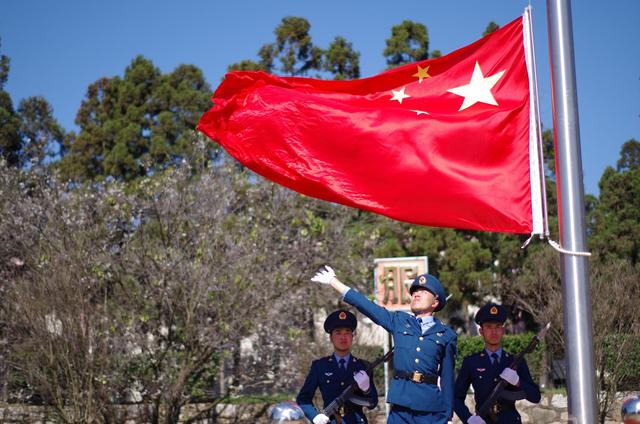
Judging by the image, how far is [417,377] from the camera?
6383 millimetres

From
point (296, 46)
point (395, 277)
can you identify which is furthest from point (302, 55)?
point (395, 277)

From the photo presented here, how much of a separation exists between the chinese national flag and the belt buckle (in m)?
1.15

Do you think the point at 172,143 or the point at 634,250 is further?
the point at 172,143

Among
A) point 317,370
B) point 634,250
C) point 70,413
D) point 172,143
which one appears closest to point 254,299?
point 70,413

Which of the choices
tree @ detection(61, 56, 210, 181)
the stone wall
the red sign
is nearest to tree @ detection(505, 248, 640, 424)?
the stone wall

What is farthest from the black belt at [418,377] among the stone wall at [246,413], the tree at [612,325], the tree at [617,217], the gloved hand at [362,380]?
the tree at [617,217]

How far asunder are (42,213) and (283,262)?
4416 millimetres

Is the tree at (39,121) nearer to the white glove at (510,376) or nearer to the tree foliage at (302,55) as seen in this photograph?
the tree foliage at (302,55)

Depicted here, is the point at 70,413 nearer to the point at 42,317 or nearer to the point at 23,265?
the point at 42,317

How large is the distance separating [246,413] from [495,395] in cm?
924

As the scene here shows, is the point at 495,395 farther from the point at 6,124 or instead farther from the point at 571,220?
the point at 6,124

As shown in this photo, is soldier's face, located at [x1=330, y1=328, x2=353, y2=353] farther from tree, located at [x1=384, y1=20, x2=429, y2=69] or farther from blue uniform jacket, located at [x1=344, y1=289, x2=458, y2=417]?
tree, located at [x1=384, y1=20, x2=429, y2=69]

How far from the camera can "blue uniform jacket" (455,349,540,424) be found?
24.3 ft

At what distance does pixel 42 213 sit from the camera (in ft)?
50.0
